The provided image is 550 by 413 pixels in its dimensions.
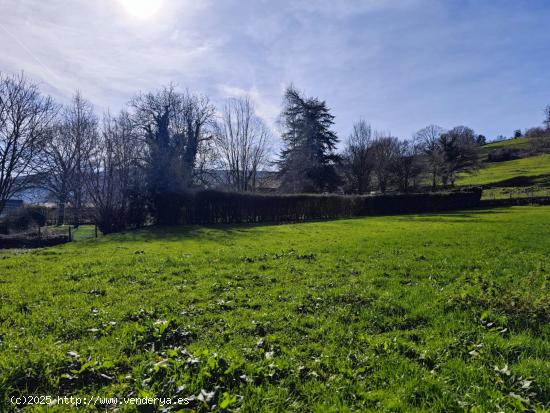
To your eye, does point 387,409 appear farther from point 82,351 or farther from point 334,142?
point 334,142

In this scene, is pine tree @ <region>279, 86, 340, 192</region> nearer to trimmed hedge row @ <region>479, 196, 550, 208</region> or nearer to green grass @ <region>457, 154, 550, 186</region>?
trimmed hedge row @ <region>479, 196, 550, 208</region>

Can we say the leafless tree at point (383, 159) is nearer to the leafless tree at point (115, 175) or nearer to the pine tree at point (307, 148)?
the pine tree at point (307, 148)

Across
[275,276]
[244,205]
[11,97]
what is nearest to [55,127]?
[11,97]

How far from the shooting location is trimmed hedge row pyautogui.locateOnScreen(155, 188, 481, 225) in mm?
25500

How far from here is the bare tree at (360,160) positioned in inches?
2026

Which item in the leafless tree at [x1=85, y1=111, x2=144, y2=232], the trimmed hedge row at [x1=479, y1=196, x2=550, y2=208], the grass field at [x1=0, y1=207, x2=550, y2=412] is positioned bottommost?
the grass field at [x1=0, y1=207, x2=550, y2=412]

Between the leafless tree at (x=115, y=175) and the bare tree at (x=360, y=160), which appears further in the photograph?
the bare tree at (x=360, y=160)

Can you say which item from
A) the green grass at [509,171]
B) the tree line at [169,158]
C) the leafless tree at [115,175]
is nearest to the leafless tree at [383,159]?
the tree line at [169,158]

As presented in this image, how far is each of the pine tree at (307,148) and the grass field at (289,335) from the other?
3155cm

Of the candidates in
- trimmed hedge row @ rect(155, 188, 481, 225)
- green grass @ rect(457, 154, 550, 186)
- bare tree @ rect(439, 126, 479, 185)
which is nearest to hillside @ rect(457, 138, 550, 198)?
green grass @ rect(457, 154, 550, 186)

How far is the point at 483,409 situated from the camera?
2.81 meters

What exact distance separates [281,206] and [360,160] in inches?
1076

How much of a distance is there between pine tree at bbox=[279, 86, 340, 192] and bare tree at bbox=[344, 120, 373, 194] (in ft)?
37.1

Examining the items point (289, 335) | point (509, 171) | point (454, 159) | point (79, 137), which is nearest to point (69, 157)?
point (79, 137)
